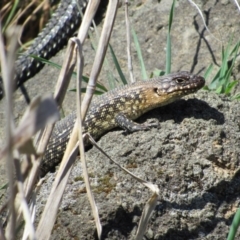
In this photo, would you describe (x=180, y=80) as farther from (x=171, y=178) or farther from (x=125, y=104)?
(x=171, y=178)

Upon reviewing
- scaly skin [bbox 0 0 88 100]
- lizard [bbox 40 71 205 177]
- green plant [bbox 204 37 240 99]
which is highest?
scaly skin [bbox 0 0 88 100]

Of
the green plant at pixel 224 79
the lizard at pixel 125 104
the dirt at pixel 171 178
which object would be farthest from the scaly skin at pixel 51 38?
the dirt at pixel 171 178

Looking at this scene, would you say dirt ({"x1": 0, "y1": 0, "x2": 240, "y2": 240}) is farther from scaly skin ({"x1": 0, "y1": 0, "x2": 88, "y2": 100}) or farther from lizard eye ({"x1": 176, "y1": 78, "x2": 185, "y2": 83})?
scaly skin ({"x1": 0, "y1": 0, "x2": 88, "y2": 100})

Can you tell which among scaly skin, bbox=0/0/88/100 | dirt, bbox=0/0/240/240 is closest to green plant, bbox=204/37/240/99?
dirt, bbox=0/0/240/240

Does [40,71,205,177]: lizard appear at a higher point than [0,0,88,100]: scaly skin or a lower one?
lower

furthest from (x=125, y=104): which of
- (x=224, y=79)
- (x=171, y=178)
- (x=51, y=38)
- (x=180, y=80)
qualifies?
(x=51, y=38)

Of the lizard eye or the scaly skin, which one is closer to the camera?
the lizard eye

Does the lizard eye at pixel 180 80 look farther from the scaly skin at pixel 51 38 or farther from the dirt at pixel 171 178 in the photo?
the scaly skin at pixel 51 38

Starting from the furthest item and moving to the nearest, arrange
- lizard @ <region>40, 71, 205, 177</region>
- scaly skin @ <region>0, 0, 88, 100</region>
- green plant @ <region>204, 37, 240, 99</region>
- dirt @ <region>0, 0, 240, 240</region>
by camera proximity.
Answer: scaly skin @ <region>0, 0, 88, 100</region> < green plant @ <region>204, 37, 240, 99</region> < lizard @ <region>40, 71, 205, 177</region> < dirt @ <region>0, 0, 240, 240</region>
